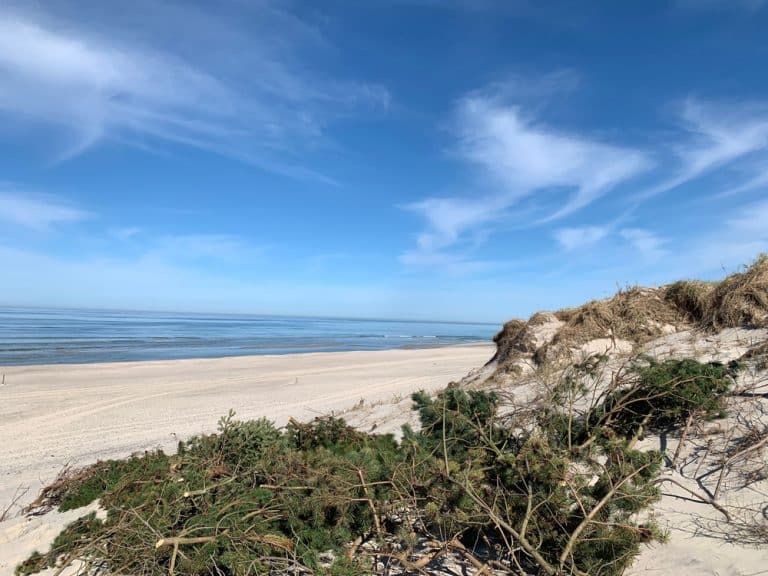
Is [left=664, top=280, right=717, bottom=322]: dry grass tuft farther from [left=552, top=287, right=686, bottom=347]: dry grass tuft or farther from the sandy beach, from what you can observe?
the sandy beach

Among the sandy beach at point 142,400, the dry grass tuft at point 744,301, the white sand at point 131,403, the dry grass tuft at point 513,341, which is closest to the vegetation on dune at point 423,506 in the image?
the white sand at point 131,403

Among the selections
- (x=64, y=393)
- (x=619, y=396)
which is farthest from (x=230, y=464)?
(x=64, y=393)

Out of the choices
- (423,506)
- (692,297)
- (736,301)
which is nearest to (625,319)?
(692,297)

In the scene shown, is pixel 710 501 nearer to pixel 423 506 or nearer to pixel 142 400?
pixel 423 506

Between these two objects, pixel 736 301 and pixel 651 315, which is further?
pixel 651 315

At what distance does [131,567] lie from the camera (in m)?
2.95

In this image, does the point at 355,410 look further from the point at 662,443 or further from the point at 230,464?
the point at 662,443

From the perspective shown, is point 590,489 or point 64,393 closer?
point 590,489

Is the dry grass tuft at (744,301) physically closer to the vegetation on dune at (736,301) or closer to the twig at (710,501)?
the vegetation on dune at (736,301)

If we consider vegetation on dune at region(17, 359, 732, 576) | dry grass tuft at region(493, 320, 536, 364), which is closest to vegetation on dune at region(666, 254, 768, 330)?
dry grass tuft at region(493, 320, 536, 364)

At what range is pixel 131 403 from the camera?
1320cm

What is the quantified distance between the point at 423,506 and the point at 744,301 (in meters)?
6.53

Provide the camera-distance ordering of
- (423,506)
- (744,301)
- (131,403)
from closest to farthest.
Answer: (423,506) → (744,301) → (131,403)

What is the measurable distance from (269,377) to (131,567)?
15.8m
